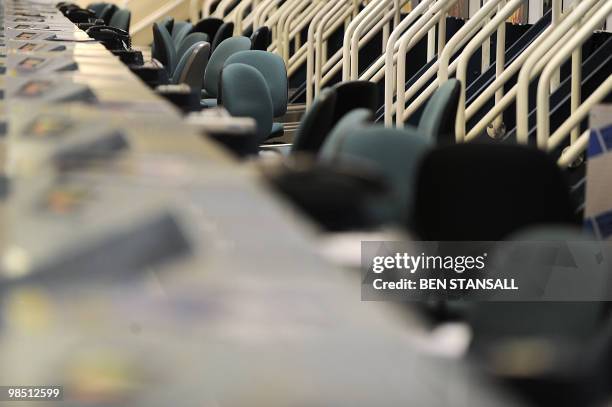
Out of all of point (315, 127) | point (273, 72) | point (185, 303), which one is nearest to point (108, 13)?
point (273, 72)

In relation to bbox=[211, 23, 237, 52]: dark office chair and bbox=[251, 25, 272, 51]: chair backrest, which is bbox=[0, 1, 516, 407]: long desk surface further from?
bbox=[211, 23, 237, 52]: dark office chair

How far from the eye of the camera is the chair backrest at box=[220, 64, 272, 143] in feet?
16.1

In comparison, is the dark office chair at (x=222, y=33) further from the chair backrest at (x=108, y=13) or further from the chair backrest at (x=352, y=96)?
the chair backrest at (x=352, y=96)

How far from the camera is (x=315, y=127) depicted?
10.8ft

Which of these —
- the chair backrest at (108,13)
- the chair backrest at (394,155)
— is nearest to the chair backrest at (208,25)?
the chair backrest at (108,13)

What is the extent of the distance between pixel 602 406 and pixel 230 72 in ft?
11.8

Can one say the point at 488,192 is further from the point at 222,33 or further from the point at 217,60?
the point at 222,33

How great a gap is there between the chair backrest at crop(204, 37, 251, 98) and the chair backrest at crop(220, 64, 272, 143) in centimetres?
176

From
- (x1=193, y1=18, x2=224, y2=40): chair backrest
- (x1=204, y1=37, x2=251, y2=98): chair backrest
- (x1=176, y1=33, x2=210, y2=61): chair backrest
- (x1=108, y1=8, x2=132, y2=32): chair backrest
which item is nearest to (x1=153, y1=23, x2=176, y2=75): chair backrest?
(x1=176, y1=33, x2=210, y2=61): chair backrest

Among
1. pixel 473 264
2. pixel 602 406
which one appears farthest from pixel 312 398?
pixel 473 264

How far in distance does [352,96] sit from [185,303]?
104 inches

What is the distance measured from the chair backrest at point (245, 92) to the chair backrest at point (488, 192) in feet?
8.50

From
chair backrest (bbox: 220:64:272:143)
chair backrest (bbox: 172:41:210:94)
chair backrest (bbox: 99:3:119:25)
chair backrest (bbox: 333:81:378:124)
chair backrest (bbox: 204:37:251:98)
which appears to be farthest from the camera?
chair backrest (bbox: 99:3:119:25)

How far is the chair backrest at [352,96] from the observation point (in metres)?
3.74
